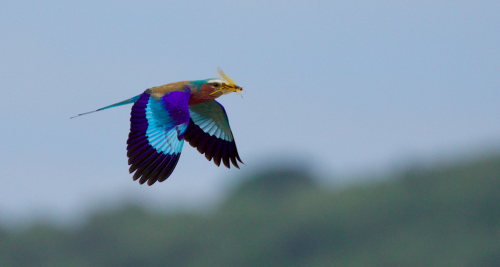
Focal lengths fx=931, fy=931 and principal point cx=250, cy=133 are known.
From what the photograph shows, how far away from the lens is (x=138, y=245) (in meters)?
93.9

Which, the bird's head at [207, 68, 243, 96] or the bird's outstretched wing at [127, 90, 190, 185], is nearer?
the bird's outstretched wing at [127, 90, 190, 185]

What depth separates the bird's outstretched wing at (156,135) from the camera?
11734 millimetres

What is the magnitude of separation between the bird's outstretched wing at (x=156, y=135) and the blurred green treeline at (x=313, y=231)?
71073 millimetres

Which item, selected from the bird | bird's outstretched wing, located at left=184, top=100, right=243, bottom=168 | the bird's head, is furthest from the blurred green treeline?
the bird's head

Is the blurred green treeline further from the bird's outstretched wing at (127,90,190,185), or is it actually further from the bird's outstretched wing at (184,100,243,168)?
the bird's outstretched wing at (127,90,190,185)

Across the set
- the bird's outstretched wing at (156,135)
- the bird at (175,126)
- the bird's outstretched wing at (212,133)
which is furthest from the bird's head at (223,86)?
the bird's outstretched wing at (212,133)

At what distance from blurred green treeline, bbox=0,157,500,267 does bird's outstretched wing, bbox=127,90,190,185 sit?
71073 mm

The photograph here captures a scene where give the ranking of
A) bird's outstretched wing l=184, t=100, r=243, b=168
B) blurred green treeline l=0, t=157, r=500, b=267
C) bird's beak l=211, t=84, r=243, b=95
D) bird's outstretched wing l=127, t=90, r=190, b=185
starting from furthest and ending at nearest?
blurred green treeline l=0, t=157, r=500, b=267, bird's outstretched wing l=184, t=100, r=243, b=168, bird's beak l=211, t=84, r=243, b=95, bird's outstretched wing l=127, t=90, r=190, b=185

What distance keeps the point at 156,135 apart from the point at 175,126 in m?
0.38

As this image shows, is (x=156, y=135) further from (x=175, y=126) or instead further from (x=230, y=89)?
(x=230, y=89)

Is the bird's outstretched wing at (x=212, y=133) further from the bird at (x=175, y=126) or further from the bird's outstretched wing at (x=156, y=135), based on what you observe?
the bird's outstretched wing at (x=156, y=135)

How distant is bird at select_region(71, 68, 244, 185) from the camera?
11.8 m

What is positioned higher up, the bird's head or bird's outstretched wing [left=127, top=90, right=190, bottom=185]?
the bird's head

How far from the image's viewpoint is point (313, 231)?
90.6 m
